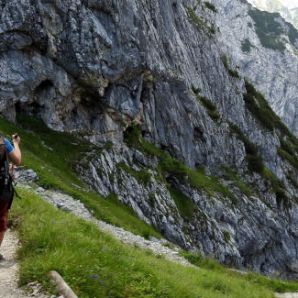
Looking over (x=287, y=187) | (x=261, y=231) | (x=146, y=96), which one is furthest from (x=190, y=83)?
(x=287, y=187)

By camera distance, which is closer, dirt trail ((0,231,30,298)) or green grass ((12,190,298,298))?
dirt trail ((0,231,30,298))

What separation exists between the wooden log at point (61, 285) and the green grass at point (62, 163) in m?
19.3

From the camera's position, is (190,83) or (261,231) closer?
(261,231)

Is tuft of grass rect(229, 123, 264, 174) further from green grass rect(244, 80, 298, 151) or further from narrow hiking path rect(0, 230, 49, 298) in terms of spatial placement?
narrow hiking path rect(0, 230, 49, 298)

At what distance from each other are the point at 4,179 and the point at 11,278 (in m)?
2.04

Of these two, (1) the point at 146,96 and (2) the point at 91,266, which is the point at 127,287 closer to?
(2) the point at 91,266

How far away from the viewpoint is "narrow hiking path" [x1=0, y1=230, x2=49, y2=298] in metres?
9.20

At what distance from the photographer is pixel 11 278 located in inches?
386

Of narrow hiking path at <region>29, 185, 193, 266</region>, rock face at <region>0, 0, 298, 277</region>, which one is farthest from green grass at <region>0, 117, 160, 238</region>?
rock face at <region>0, 0, 298, 277</region>

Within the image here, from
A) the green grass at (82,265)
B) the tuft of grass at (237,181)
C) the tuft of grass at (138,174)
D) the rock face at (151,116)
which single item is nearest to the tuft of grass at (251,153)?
the rock face at (151,116)

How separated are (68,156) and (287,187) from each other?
59434 mm

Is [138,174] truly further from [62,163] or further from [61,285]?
[61,285]

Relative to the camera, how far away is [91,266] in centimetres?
1009

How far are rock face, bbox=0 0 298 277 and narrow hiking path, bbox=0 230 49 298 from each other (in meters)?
27.2
